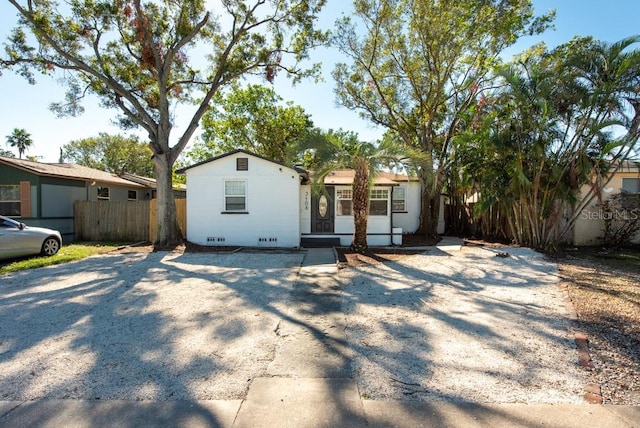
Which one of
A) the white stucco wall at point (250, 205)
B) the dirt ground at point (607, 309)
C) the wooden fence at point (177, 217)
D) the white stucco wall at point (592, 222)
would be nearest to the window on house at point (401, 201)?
the dirt ground at point (607, 309)

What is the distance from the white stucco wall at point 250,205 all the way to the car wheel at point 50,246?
170 inches

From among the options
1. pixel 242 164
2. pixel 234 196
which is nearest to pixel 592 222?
pixel 242 164

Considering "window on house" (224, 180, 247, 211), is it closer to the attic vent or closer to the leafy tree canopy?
the attic vent

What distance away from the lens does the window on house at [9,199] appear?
14578mm

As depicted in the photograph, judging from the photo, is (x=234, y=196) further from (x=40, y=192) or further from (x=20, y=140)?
(x=20, y=140)

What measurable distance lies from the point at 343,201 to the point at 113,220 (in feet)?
33.6

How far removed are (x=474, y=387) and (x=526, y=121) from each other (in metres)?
10.4

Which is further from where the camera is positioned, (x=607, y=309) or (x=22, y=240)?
(x=22, y=240)

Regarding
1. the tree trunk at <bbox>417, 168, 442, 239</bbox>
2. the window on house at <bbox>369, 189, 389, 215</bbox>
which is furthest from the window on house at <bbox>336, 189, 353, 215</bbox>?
the tree trunk at <bbox>417, 168, 442, 239</bbox>

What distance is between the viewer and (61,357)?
158 inches

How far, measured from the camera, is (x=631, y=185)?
1419 cm

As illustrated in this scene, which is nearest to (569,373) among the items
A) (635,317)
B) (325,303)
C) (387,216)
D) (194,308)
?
(635,317)

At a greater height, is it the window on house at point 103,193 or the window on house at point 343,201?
the window on house at point 103,193

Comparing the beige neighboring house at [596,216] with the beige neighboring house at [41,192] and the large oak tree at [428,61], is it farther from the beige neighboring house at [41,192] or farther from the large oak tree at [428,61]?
the beige neighboring house at [41,192]
